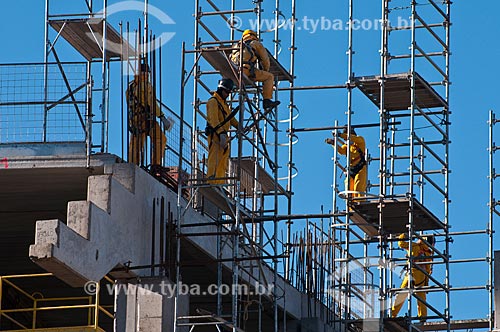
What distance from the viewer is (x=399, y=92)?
32000mm

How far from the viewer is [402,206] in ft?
101

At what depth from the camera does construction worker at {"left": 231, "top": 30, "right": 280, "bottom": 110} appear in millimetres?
29438

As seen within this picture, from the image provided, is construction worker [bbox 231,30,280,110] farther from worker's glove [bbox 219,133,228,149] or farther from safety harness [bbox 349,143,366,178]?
safety harness [bbox 349,143,366,178]

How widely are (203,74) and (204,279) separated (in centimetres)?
384

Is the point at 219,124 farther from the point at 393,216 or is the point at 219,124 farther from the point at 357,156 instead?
the point at 357,156

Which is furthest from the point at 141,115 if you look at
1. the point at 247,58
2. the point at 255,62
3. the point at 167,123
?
the point at 255,62

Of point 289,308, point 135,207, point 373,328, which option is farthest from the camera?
point 289,308

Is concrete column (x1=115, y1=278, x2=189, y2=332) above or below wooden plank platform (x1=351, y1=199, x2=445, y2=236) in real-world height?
below

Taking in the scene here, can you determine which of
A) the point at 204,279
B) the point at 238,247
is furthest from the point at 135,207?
the point at 204,279

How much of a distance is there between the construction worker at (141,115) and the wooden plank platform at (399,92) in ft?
14.8

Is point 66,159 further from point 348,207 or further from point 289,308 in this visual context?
point 289,308

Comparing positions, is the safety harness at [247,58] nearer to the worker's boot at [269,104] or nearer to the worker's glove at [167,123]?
the worker's boot at [269,104]

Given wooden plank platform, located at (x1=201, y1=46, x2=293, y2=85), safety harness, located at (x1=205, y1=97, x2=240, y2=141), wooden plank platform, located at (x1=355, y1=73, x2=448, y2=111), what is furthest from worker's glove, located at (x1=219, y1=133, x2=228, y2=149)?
wooden plank platform, located at (x1=355, y1=73, x2=448, y2=111)

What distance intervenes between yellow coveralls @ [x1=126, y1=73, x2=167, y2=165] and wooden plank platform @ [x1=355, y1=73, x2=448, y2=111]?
4.56 metres
